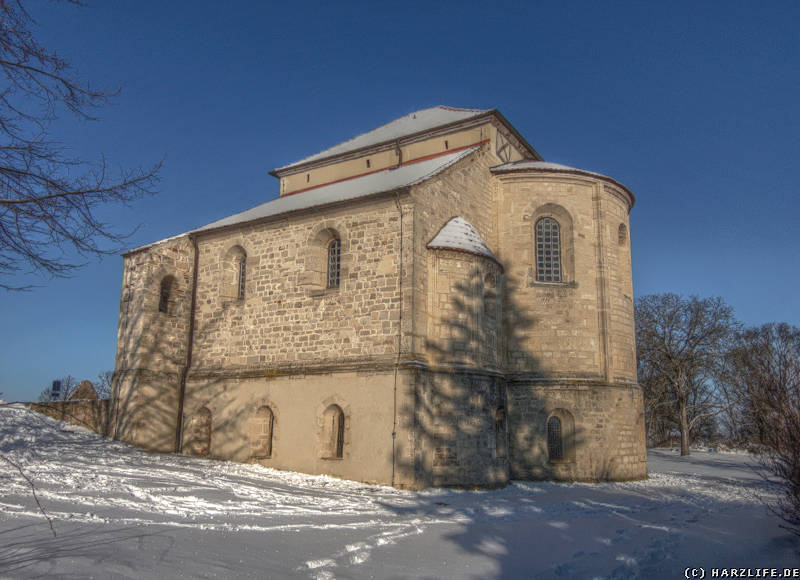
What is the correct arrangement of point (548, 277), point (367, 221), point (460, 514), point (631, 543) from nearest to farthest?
point (631, 543) < point (460, 514) < point (367, 221) < point (548, 277)

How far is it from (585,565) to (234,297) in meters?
14.9

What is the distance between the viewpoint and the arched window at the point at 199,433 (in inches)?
766

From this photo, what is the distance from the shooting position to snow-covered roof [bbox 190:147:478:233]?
57.4 feet

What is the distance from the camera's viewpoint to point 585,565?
26.0ft

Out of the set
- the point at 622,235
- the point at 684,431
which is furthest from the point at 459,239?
the point at 684,431

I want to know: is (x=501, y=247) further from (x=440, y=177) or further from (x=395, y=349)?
(x=395, y=349)

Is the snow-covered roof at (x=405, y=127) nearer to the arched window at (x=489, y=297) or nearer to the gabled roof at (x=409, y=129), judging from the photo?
the gabled roof at (x=409, y=129)

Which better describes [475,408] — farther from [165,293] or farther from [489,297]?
[165,293]

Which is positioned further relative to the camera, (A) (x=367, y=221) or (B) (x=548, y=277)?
(B) (x=548, y=277)

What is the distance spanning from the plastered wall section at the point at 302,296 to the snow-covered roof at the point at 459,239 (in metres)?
1.23

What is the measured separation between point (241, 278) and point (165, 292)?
8.81ft

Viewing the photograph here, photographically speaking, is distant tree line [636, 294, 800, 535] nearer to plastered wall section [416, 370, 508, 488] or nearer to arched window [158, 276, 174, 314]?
plastered wall section [416, 370, 508, 488]

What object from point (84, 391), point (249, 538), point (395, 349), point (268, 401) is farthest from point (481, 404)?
point (84, 391)

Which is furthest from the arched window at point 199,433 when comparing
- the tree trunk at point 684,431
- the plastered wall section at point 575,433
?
the tree trunk at point 684,431
